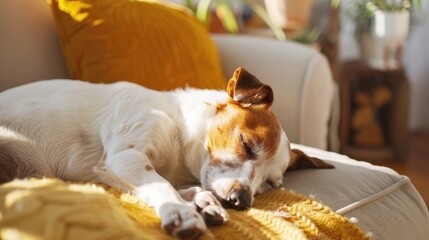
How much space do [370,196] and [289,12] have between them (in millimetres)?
1848

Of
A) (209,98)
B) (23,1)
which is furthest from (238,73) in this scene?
(23,1)

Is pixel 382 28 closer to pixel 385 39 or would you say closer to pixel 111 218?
pixel 385 39

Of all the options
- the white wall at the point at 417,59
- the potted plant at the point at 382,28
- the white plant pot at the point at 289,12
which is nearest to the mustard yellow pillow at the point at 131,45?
the white plant pot at the point at 289,12

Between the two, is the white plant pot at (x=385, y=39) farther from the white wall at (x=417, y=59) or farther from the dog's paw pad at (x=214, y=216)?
the dog's paw pad at (x=214, y=216)

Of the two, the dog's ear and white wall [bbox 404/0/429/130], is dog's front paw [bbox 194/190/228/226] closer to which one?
the dog's ear

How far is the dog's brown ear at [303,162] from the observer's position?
5.08ft

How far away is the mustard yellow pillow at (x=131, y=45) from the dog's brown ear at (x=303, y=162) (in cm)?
56

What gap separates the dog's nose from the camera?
125 centimetres

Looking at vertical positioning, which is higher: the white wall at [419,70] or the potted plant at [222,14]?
the potted plant at [222,14]

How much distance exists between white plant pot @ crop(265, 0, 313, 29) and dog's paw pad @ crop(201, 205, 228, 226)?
7.02ft

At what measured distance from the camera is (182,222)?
40.6 inches

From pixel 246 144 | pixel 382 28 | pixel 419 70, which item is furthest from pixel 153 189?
pixel 419 70

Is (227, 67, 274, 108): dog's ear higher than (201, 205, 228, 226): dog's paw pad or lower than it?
higher

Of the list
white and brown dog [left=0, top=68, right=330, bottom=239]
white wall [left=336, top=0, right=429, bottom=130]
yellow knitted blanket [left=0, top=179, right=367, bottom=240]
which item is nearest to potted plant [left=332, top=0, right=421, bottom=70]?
white wall [left=336, top=0, right=429, bottom=130]
